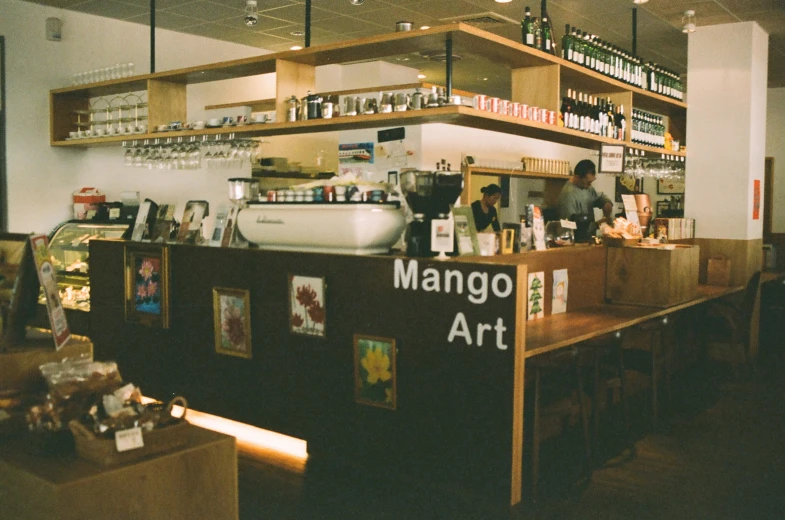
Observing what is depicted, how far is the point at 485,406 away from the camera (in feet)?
11.3

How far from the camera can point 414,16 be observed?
24.4 ft

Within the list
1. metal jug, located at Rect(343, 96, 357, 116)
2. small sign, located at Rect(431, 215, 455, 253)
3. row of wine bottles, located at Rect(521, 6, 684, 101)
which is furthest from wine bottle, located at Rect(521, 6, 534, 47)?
small sign, located at Rect(431, 215, 455, 253)

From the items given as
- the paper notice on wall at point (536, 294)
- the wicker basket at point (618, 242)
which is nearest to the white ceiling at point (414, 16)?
the wicker basket at point (618, 242)

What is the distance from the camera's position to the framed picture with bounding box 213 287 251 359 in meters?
4.40

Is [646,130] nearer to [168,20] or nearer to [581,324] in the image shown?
[581,324]

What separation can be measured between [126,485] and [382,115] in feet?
10.6

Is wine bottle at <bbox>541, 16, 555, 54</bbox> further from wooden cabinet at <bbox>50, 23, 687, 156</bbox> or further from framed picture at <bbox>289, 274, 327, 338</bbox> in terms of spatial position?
framed picture at <bbox>289, 274, 327, 338</bbox>

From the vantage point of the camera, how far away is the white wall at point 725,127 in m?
6.58

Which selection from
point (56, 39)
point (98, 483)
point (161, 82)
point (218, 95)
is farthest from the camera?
point (218, 95)

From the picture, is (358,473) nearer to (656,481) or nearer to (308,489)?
(308,489)

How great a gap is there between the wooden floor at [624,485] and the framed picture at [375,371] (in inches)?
17.5

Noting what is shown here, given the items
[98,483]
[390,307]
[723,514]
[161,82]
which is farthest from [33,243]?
[161,82]

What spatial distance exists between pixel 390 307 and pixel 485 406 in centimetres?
70

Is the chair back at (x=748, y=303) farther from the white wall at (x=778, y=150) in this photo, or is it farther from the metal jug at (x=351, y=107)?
the white wall at (x=778, y=150)
